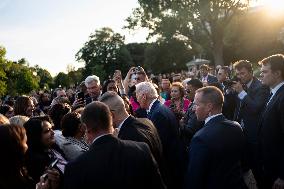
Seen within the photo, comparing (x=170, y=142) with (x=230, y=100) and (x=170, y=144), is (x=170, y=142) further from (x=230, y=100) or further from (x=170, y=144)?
(x=230, y=100)

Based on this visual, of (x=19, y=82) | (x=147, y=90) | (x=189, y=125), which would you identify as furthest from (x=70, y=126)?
(x=19, y=82)

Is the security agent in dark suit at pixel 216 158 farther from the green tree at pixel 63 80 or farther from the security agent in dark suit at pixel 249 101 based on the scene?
the green tree at pixel 63 80

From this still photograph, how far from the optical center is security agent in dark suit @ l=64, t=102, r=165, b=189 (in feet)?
10.8

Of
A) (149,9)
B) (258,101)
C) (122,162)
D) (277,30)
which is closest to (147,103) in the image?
(258,101)

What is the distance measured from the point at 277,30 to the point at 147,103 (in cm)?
4925

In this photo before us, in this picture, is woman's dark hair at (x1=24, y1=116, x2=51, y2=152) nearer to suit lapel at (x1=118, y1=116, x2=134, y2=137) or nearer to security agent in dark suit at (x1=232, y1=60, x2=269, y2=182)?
suit lapel at (x1=118, y1=116, x2=134, y2=137)

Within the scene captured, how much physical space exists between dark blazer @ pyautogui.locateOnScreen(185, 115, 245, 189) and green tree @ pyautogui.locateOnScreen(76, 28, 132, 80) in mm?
75934

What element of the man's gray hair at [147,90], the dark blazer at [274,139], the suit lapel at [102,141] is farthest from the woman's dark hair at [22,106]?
the dark blazer at [274,139]

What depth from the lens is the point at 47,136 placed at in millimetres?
4695

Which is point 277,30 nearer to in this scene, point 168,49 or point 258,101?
point 168,49

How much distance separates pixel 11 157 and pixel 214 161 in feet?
6.92

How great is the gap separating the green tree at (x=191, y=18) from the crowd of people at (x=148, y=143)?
112 feet

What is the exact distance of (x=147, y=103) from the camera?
605 centimetres

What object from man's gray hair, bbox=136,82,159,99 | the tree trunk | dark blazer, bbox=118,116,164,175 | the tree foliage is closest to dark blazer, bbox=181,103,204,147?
man's gray hair, bbox=136,82,159,99
